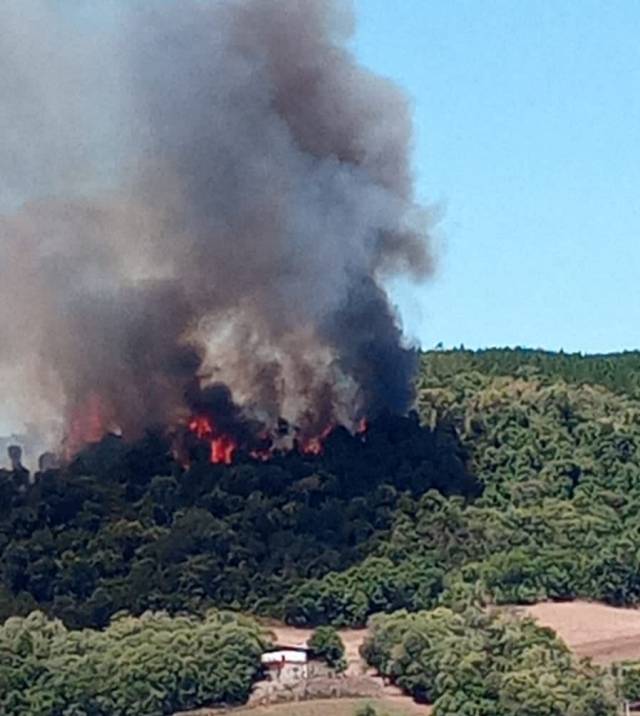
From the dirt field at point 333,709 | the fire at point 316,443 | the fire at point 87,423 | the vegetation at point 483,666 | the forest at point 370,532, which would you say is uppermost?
the fire at point 87,423

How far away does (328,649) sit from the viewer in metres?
77.1

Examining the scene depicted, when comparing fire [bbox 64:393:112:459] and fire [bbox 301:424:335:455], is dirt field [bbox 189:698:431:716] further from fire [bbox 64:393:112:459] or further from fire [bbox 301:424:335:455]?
fire [bbox 64:393:112:459]

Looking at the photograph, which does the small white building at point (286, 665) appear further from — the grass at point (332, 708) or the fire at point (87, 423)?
the fire at point (87, 423)

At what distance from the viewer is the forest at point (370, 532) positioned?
82375 mm

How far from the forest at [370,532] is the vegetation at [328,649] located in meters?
1.31

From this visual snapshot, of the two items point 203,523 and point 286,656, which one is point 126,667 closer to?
point 286,656

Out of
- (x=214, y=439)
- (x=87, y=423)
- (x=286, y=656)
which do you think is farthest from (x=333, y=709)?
(x=87, y=423)

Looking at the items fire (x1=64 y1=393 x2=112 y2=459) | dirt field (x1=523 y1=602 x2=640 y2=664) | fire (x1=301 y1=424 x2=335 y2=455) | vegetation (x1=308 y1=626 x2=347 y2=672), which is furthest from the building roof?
fire (x1=64 y1=393 x2=112 y2=459)

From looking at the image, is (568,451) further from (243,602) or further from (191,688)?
(191,688)

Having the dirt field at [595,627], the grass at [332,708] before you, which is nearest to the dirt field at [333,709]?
the grass at [332,708]

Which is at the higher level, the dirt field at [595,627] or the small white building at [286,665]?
the dirt field at [595,627]

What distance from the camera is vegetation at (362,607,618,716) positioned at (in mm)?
67750

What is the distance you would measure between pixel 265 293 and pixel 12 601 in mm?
26873

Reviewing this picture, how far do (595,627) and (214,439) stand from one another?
800 inches
